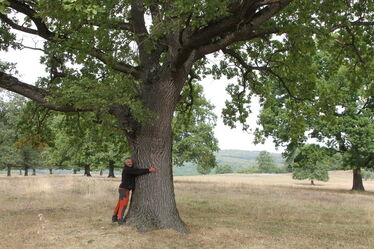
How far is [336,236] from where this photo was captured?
10188 mm

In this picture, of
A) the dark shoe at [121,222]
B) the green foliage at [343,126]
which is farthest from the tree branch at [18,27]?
the green foliage at [343,126]

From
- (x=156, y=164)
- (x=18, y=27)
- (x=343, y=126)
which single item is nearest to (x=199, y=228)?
(x=156, y=164)

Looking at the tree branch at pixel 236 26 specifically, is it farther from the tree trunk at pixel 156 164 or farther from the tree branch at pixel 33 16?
the tree branch at pixel 33 16

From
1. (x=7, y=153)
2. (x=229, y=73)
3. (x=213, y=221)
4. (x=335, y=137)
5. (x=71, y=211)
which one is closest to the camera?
(x=213, y=221)

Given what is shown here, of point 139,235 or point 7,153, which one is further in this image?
point 7,153

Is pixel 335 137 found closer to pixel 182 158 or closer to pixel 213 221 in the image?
pixel 182 158

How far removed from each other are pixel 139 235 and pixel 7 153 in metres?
44.9

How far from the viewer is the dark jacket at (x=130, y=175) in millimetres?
10266

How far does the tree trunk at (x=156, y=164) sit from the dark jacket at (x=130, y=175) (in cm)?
20

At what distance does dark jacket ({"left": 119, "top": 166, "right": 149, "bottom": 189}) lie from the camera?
33.7 ft

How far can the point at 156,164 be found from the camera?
10.4 meters

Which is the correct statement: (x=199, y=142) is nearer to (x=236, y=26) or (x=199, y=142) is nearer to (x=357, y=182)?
(x=357, y=182)

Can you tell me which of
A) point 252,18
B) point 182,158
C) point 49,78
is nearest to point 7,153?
point 182,158

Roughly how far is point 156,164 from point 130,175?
0.91 meters
